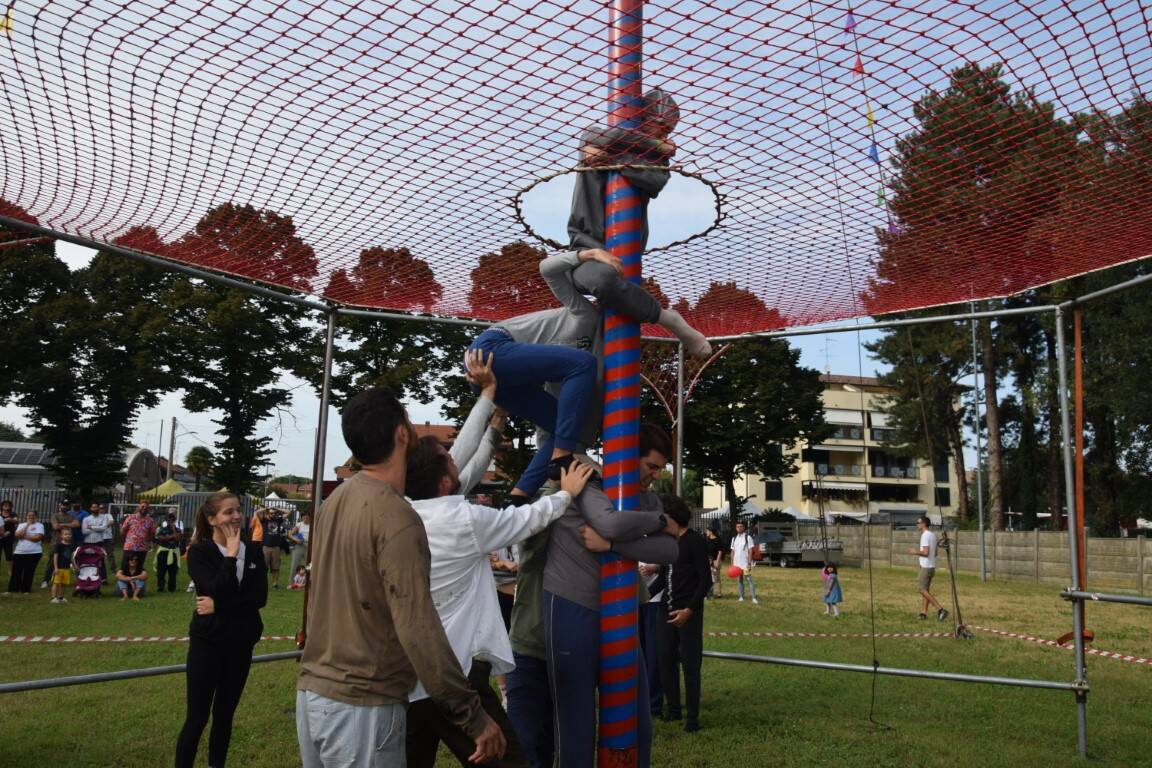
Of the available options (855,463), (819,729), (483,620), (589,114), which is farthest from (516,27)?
(855,463)

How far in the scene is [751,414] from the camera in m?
38.9

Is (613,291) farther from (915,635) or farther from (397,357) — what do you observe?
(397,357)

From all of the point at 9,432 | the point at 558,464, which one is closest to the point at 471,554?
the point at 558,464

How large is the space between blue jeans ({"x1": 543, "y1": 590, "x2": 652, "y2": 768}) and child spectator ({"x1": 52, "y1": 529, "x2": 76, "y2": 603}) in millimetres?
14561

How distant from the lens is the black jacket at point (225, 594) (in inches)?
192

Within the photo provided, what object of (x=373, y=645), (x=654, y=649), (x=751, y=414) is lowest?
(x=654, y=649)

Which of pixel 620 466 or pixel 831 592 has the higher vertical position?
pixel 620 466

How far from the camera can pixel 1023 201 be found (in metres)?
4.43

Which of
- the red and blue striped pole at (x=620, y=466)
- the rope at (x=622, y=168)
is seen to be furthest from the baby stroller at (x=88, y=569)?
the red and blue striped pole at (x=620, y=466)

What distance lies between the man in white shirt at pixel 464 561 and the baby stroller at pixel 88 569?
49.5 ft

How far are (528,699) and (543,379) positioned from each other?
1502mm

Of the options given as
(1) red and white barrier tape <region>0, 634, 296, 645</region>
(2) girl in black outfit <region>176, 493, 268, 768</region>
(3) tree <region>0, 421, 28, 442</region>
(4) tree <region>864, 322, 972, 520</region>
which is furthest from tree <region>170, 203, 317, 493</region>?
(3) tree <region>0, 421, 28, 442</region>

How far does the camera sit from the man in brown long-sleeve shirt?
97.1 inches

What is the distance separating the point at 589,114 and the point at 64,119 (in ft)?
7.43
